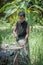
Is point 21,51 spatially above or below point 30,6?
below

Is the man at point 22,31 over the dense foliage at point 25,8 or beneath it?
beneath

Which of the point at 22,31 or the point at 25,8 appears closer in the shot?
the point at 25,8

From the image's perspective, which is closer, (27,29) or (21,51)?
(21,51)

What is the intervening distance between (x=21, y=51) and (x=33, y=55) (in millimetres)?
1539

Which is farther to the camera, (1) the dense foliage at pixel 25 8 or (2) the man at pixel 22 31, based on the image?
(2) the man at pixel 22 31

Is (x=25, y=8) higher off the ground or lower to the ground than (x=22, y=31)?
higher

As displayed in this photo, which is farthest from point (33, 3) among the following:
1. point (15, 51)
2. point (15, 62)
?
point (15, 62)

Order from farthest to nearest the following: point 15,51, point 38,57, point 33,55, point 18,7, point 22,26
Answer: point 33,55
point 38,57
point 22,26
point 15,51
point 18,7

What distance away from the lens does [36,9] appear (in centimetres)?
310

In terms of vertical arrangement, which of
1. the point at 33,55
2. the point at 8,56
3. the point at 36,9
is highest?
the point at 36,9

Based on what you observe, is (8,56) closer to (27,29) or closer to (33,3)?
(27,29)

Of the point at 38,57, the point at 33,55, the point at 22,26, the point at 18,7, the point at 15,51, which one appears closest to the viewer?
the point at 18,7

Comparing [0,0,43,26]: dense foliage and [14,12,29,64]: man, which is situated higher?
[0,0,43,26]: dense foliage

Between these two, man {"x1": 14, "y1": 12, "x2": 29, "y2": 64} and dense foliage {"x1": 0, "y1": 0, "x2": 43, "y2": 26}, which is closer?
dense foliage {"x1": 0, "y1": 0, "x2": 43, "y2": 26}
